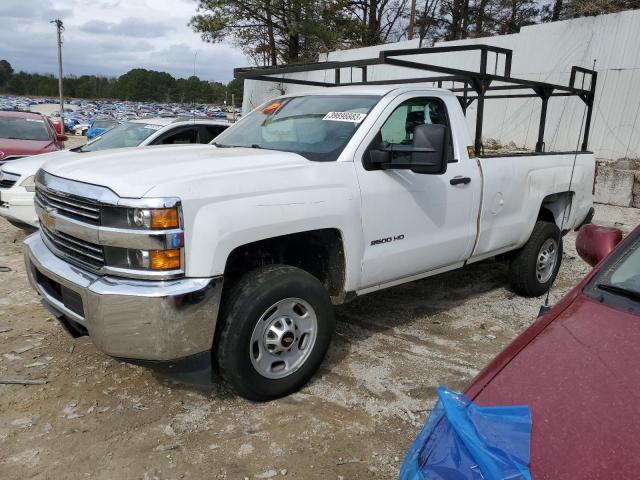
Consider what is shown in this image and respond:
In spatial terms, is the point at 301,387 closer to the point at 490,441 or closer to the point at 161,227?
the point at 161,227

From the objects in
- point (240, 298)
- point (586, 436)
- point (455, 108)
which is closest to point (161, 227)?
point (240, 298)

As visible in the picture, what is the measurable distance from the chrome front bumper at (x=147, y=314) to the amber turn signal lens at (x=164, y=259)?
8 centimetres

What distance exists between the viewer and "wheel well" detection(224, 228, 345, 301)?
3277mm

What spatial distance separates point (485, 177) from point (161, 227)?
279cm

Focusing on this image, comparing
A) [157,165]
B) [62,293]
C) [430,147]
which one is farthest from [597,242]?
[62,293]

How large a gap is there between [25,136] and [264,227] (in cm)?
792

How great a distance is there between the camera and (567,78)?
13.0 metres

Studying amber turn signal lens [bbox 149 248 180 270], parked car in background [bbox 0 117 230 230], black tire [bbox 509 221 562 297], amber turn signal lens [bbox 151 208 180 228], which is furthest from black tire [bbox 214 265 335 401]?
parked car in background [bbox 0 117 230 230]

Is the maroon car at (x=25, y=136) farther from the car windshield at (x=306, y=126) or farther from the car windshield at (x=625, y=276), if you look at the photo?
the car windshield at (x=625, y=276)

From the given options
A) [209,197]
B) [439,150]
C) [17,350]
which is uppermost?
[439,150]

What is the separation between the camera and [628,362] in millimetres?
1624

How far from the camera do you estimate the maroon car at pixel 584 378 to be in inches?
52.8

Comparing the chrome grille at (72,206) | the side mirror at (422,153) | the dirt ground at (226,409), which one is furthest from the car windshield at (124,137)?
the side mirror at (422,153)

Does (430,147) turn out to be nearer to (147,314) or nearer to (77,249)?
(147,314)
